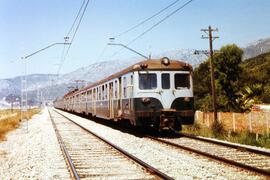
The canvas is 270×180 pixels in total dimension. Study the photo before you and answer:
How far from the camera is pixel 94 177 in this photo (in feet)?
26.7

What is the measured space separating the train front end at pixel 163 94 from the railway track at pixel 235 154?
1240 millimetres

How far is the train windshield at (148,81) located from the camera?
1575 centimetres

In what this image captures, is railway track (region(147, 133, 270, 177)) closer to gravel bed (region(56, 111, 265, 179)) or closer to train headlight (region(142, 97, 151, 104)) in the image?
gravel bed (region(56, 111, 265, 179))

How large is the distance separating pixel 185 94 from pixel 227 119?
8952 mm

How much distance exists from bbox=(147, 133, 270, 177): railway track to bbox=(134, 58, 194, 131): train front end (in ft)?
4.07

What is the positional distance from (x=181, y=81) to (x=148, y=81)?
1.40 meters

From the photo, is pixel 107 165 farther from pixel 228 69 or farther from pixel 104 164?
pixel 228 69

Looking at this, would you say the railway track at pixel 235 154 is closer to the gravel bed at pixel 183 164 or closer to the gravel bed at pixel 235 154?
the gravel bed at pixel 235 154

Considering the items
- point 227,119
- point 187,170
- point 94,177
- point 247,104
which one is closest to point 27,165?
point 94,177

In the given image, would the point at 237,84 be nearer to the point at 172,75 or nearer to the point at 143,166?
the point at 172,75

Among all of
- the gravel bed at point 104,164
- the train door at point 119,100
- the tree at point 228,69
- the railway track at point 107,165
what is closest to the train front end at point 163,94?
Result: the train door at point 119,100

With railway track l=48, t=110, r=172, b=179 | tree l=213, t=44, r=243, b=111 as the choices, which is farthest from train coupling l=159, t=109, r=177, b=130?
tree l=213, t=44, r=243, b=111

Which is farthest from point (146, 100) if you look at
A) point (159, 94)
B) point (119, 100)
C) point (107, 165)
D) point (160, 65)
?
point (107, 165)

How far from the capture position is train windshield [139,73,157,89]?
15750 millimetres
